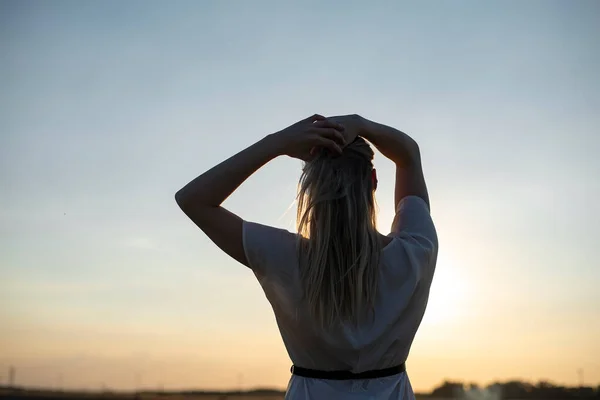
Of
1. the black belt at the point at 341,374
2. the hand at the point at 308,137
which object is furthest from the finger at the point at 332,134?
the black belt at the point at 341,374

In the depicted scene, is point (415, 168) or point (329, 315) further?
point (415, 168)

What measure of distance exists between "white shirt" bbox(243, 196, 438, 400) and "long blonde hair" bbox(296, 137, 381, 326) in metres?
0.04

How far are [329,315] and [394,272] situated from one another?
9.9 inches

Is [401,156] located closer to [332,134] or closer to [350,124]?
[350,124]

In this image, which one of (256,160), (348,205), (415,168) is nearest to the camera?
(348,205)

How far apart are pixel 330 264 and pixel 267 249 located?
195mm

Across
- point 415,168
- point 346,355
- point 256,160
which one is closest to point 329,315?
point 346,355

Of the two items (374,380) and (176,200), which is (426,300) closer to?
(374,380)

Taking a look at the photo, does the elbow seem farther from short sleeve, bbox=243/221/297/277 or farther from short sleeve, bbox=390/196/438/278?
short sleeve, bbox=390/196/438/278

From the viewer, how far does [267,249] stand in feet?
7.19

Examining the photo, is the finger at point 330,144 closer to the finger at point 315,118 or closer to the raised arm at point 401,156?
the finger at point 315,118

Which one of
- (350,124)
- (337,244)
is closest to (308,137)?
(350,124)

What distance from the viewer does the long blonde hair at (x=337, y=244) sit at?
213 centimetres

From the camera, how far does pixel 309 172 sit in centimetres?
222
